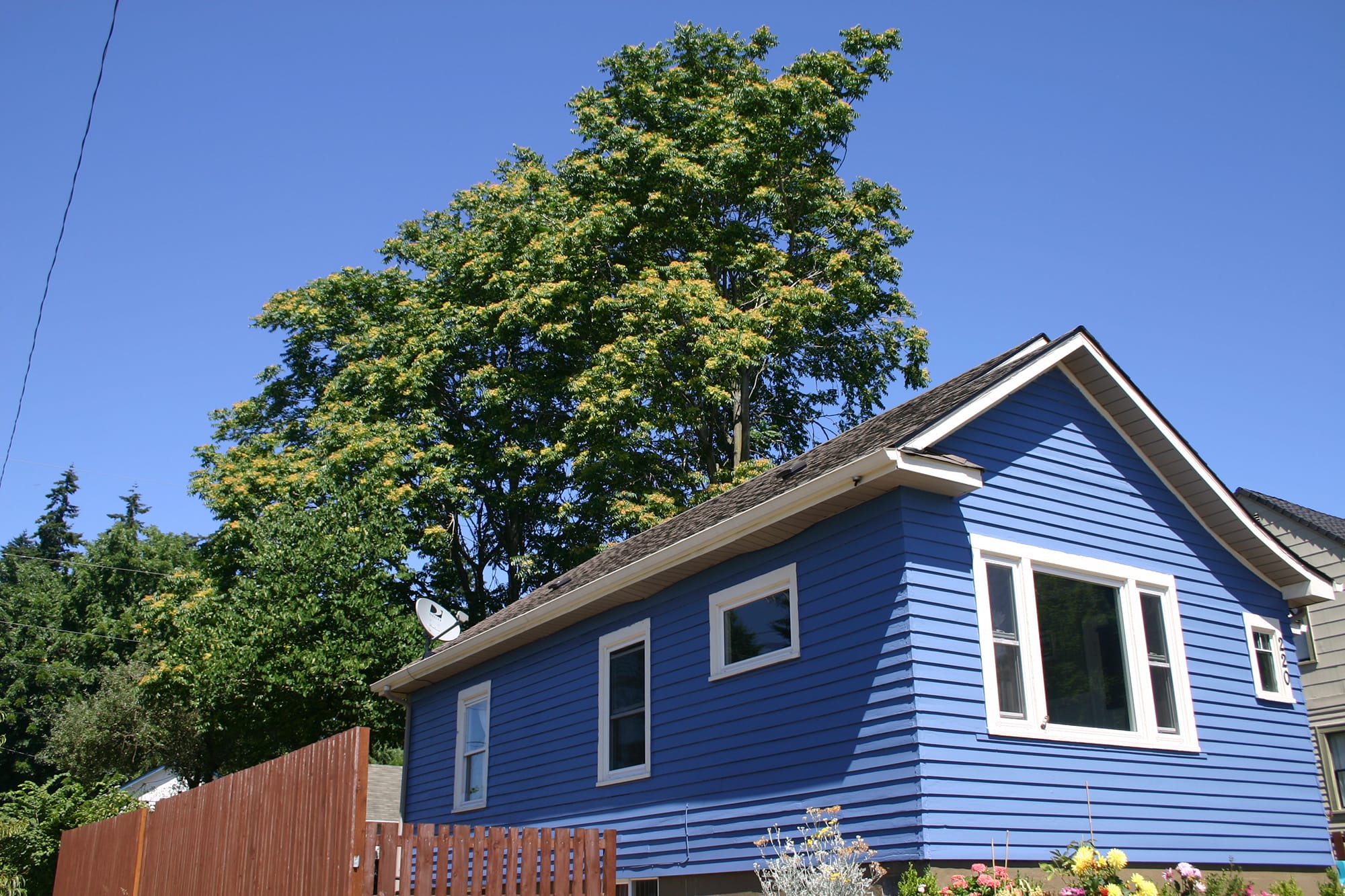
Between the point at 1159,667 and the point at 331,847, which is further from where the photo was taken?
the point at 1159,667

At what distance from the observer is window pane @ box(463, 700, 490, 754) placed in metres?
15.3

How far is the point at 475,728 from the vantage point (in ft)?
51.0

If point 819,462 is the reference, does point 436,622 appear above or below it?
below

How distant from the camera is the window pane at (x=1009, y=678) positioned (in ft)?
31.6

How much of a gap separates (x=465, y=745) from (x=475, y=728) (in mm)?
333

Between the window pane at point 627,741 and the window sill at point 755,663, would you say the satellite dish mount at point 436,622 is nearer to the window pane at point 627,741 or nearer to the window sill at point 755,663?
the window pane at point 627,741

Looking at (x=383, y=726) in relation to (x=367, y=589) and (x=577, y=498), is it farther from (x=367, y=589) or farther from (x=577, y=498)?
(x=577, y=498)

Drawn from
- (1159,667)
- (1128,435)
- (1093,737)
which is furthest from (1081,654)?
(1128,435)

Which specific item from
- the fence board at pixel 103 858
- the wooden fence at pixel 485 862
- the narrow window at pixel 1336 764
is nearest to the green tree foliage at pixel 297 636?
the fence board at pixel 103 858

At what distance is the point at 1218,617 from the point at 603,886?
6.97 m

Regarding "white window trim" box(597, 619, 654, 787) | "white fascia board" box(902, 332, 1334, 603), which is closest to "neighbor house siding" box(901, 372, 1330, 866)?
"white fascia board" box(902, 332, 1334, 603)

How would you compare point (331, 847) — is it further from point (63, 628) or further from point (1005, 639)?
point (63, 628)

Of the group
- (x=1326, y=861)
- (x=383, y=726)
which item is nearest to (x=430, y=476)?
(x=383, y=726)

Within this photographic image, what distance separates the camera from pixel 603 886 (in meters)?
10.9
